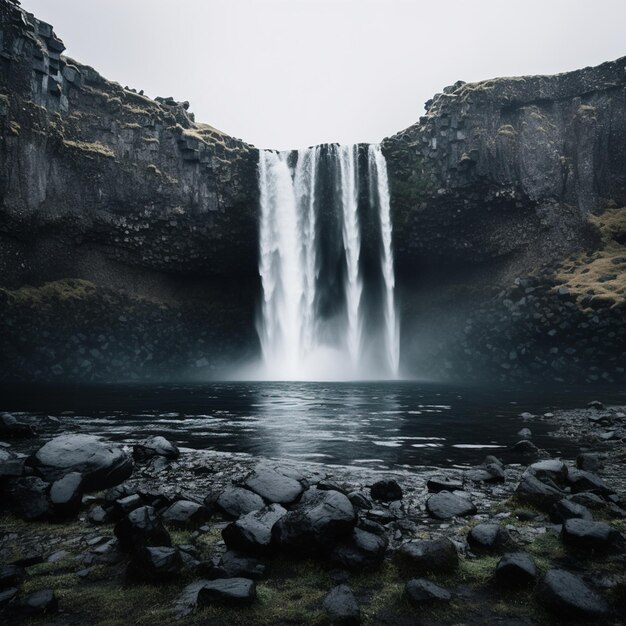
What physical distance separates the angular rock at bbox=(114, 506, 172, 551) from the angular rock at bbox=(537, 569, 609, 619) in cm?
357

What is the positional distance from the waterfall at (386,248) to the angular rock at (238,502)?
42021 mm

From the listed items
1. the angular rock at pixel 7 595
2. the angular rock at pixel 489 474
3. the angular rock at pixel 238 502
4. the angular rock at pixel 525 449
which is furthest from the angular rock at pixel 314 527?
the angular rock at pixel 525 449

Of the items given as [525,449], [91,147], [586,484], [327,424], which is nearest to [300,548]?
[586,484]

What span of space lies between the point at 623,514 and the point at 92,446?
798cm

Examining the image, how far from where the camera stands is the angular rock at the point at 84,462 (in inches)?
262

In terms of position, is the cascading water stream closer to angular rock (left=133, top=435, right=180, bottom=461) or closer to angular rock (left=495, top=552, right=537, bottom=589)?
angular rock (left=133, top=435, right=180, bottom=461)

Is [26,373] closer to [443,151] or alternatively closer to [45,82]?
[45,82]

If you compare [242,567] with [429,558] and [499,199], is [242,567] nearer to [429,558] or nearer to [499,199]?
[429,558]

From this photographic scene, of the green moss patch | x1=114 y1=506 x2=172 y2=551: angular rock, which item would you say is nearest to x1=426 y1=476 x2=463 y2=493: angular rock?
x1=114 y1=506 x2=172 y2=551: angular rock

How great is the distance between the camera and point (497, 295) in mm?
41312

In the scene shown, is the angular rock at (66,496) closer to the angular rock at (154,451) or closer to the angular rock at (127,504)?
the angular rock at (127,504)

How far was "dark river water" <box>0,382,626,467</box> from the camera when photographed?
9.80 meters

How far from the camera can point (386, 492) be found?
6.31m

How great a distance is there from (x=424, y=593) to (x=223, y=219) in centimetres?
4474
